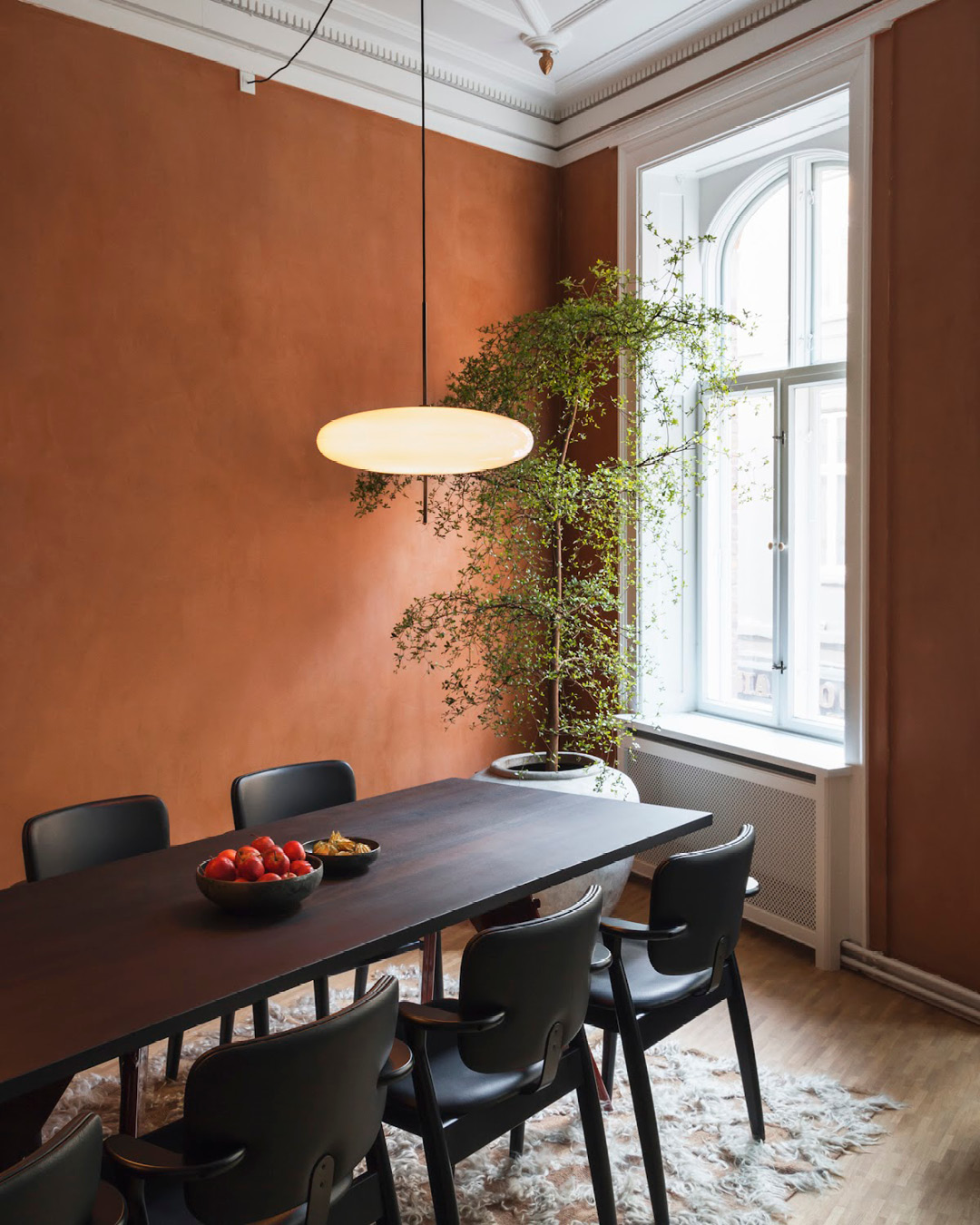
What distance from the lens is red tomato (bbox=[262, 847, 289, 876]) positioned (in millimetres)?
2295

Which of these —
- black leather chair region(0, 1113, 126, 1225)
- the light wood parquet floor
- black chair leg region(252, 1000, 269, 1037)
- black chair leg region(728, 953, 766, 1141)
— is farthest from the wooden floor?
black leather chair region(0, 1113, 126, 1225)

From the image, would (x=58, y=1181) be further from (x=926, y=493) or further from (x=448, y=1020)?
(x=926, y=493)

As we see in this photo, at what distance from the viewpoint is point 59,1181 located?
1.34 m

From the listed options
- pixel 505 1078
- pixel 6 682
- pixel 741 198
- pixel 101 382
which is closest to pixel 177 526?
pixel 101 382

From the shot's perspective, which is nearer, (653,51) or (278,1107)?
(278,1107)

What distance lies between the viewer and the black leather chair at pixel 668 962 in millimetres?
2393

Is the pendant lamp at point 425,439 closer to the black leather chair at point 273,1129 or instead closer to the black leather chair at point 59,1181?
the black leather chair at point 273,1129

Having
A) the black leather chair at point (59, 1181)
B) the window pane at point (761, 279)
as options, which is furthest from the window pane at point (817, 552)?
the black leather chair at point (59, 1181)

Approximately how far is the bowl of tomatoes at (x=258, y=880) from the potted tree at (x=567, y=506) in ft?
6.14

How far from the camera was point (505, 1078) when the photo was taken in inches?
83.8

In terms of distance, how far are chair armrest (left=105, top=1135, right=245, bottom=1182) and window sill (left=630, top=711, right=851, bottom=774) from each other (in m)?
2.80

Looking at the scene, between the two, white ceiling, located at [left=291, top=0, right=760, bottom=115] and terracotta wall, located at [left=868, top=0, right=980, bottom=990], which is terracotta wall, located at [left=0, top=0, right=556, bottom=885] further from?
terracotta wall, located at [left=868, top=0, right=980, bottom=990]

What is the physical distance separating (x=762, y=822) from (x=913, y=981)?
0.82 meters

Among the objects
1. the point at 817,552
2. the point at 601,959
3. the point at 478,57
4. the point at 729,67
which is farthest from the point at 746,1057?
the point at 478,57
